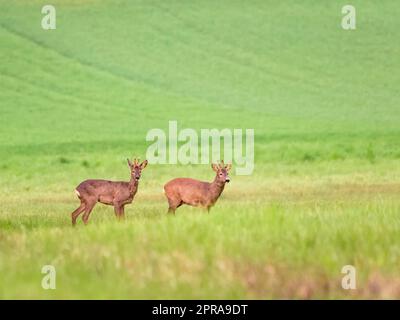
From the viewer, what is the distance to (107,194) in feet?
58.0

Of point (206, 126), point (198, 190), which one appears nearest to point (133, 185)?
point (198, 190)

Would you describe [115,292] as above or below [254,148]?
below

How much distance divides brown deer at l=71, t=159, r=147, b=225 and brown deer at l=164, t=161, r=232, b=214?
2.83ft

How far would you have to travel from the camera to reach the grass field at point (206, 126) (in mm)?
10031

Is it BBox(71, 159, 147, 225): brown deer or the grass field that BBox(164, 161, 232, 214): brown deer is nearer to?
the grass field

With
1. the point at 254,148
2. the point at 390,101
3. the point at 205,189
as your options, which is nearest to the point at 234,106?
the point at 390,101

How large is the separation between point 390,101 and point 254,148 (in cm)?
1779

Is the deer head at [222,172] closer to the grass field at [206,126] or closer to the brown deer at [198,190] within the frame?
the brown deer at [198,190]

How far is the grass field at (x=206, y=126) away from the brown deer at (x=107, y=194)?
24.5 inches

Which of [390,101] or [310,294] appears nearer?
[310,294]

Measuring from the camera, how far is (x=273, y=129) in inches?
2130

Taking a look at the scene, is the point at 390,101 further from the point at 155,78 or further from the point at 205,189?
the point at 205,189

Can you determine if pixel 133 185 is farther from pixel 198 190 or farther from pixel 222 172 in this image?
pixel 222 172

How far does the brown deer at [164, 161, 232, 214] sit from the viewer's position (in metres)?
17.6
